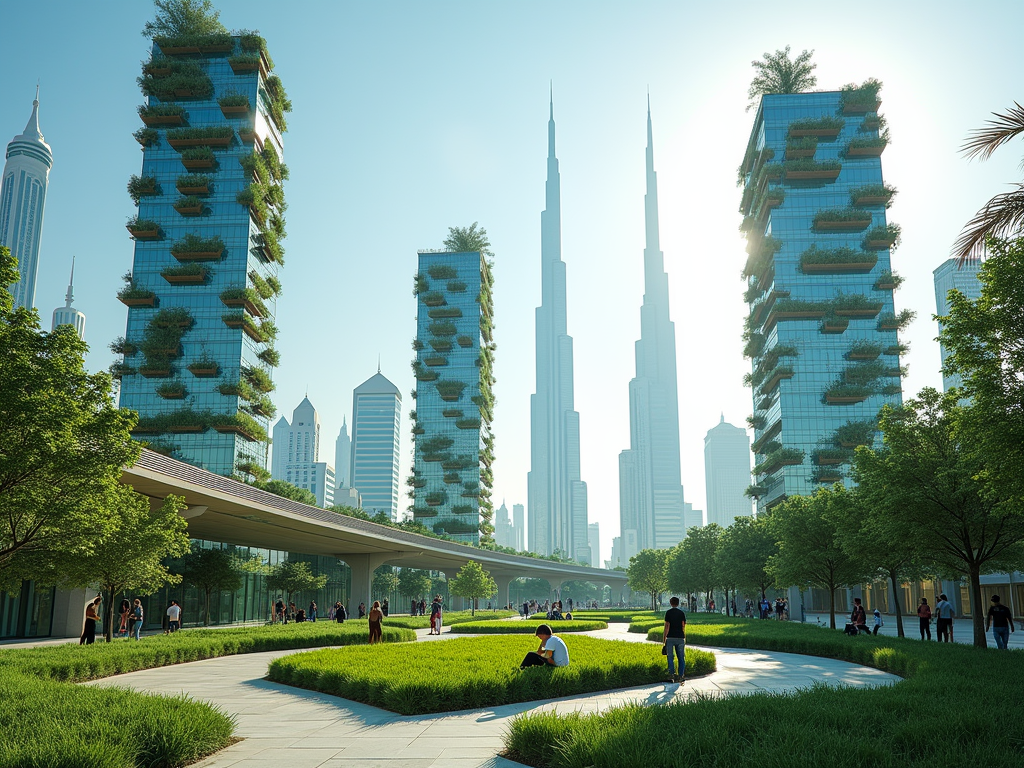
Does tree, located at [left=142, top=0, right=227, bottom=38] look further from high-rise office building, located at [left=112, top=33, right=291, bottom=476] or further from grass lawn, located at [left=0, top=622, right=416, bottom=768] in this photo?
grass lawn, located at [left=0, top=622, right=416, bottom=768]

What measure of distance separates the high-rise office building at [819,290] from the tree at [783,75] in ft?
14.8

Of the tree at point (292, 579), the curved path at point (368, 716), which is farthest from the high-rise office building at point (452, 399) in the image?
the curved path at point (368, 716)

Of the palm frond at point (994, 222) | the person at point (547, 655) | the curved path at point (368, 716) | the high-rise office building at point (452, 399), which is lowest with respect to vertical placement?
the curved path at point (368, 716)

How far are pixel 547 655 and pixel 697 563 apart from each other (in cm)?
4936

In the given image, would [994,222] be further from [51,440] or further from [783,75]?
[783,75]

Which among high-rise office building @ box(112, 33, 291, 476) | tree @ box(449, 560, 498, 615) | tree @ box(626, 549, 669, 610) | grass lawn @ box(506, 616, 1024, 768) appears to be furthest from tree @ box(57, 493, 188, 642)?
tree @ box(626, 549, 669, 610)

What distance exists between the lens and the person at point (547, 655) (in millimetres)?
15828

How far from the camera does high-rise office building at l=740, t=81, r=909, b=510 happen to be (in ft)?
282

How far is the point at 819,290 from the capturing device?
297 ft

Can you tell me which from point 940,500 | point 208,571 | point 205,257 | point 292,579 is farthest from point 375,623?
point 205,257

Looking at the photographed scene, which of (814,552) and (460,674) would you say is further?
(814,552)

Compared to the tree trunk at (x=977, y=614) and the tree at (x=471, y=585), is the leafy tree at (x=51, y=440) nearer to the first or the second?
the tree trunk at (x=977, y=614)

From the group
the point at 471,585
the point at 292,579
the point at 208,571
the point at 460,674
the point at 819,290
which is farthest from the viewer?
the point at 819,290

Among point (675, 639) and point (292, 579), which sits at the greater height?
point (675, 639)
